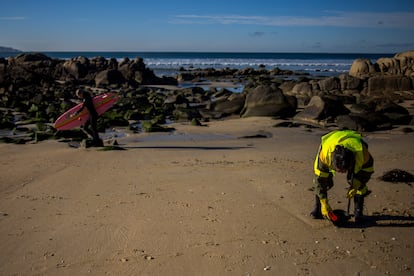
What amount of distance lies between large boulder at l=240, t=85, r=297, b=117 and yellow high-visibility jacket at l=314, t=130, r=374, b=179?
1294 cm

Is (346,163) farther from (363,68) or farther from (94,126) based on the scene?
(363,68)

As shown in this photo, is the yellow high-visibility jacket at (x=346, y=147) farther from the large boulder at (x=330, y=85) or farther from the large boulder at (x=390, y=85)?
the large boulder at (x=330, y=85)

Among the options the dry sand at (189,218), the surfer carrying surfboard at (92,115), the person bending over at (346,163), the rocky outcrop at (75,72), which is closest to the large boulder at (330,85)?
the dry sand at (189,218)

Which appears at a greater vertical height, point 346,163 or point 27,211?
point 346,163

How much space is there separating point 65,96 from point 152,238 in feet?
81.1

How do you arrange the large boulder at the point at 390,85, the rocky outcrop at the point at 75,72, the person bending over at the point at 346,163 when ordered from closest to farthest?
the person bending over at the point at 346,163 → the large boulder at the point at 390,85 → the rocky outcrop at the point at 75,72

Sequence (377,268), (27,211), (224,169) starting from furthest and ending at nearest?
1. (224,169)
2. (27,211)
3. (377,268)

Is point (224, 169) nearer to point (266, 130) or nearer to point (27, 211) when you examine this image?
point (27, 211)

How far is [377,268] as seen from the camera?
4637 mm

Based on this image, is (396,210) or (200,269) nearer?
(200,269)

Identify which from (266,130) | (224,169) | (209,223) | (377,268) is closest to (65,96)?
(266,130)

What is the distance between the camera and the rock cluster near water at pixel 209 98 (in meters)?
17.1

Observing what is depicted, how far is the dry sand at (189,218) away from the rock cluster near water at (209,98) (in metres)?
5.63

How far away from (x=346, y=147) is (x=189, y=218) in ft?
7.88
